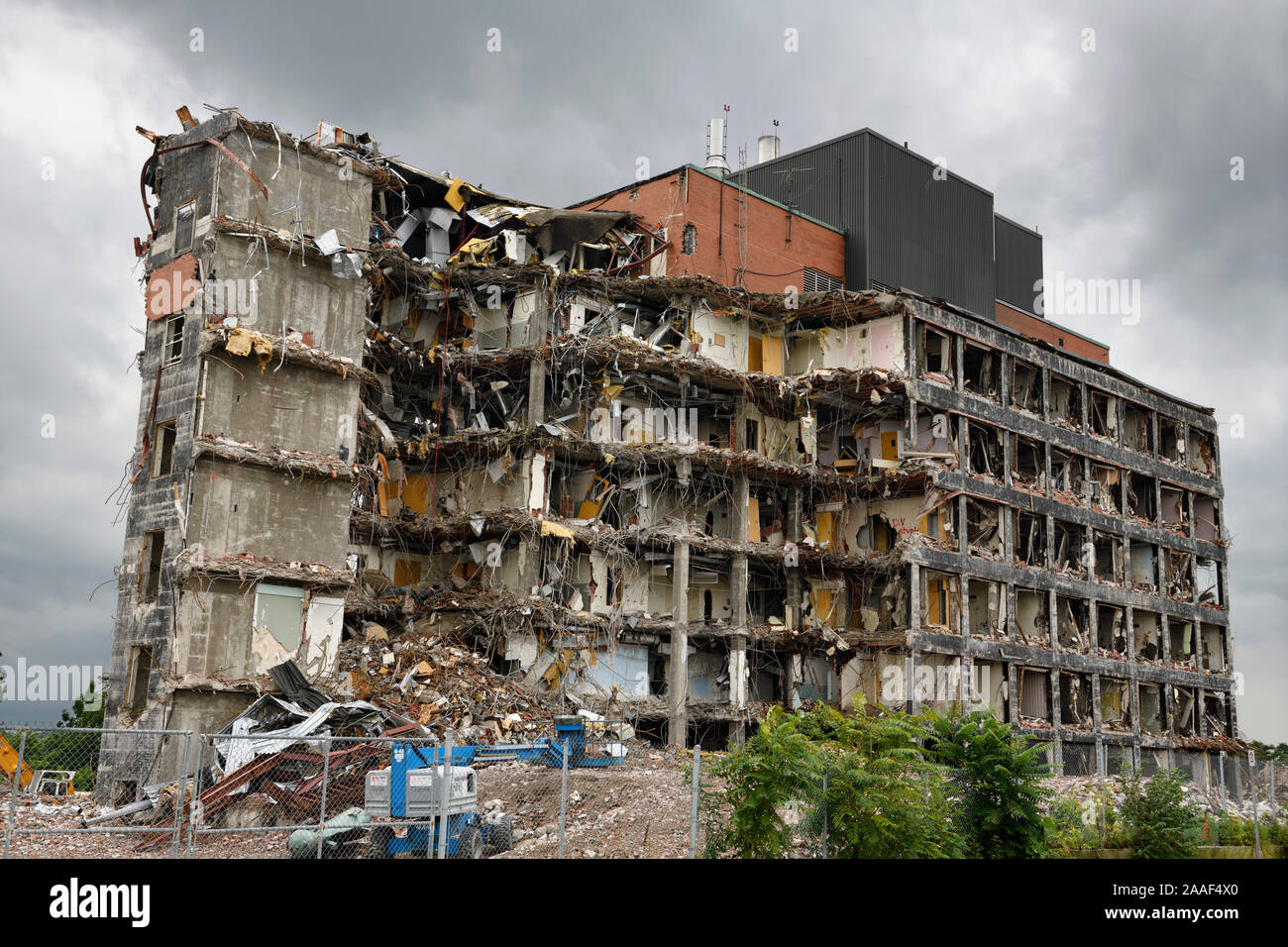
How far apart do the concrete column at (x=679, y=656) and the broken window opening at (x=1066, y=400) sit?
1939 centimetres

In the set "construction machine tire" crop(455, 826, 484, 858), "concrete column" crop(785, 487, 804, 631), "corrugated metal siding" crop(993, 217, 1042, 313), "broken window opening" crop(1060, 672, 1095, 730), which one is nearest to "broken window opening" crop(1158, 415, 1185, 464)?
"corrugated metal siding" crop(993, 217, 1042, 313)

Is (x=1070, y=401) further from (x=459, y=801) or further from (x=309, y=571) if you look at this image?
(x=459, y=801)

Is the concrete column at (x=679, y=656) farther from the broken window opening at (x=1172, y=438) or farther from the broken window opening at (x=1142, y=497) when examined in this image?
the broken window opening at (x=1172, y=438)

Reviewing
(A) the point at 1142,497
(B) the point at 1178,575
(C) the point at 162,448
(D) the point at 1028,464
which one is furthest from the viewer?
(B) the point at 1178,575

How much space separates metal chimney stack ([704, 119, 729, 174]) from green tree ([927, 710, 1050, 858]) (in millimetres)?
36387

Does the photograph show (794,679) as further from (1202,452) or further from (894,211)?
(1202,452)

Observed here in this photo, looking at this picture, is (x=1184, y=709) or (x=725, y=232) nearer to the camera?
(x=725, y=232)

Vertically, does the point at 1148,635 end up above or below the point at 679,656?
above

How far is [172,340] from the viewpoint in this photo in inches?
1220

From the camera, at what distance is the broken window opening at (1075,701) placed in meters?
46.3

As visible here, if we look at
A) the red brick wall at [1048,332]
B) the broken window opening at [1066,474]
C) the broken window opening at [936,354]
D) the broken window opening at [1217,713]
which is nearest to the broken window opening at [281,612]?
the broken window opening at [936,354]

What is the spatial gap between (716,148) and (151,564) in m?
30.3

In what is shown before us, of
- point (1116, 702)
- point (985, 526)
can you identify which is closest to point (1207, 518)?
point (1116, 702)

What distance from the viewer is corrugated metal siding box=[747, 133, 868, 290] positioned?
154ft
